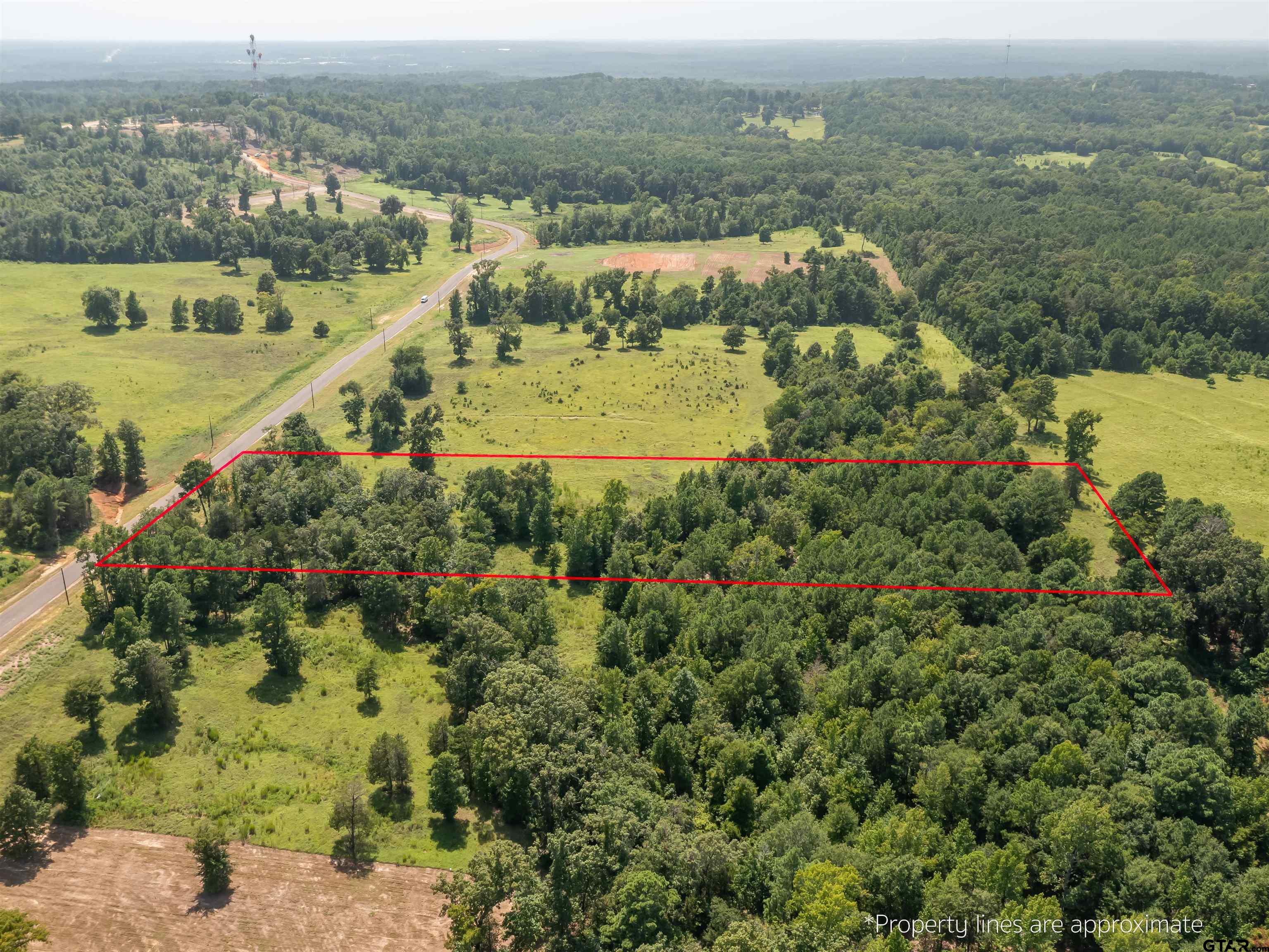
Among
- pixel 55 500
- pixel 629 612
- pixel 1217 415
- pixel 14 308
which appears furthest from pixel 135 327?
pixel 1217 415

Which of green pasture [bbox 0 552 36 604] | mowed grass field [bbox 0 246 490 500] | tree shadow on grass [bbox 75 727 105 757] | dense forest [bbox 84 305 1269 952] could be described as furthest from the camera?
mowed grass field [bbox 0 246 490 500]

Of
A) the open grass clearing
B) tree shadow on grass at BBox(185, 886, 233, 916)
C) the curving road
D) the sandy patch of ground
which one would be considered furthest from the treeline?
tree shadow on grass at BBox(185, 886, 233, 916)

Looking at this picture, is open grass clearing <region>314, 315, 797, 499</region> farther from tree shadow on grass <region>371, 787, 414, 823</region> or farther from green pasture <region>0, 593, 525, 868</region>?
tree shadow on grass <region>371, 787, 414, 823</region>

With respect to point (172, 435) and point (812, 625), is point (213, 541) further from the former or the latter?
point (812, 625)

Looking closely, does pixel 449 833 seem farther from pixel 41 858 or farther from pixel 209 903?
pixel 41 858

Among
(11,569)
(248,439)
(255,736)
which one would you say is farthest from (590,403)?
(255,736)

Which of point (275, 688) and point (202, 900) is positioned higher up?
point (275, 688)
